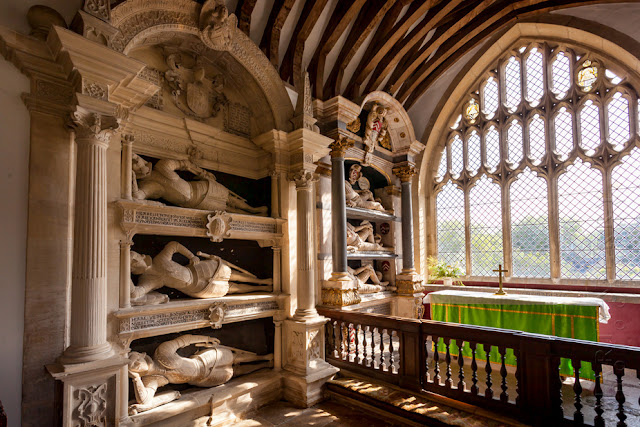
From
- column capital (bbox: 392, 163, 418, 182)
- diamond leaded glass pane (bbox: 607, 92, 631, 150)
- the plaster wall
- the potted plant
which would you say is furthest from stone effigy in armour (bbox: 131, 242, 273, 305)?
diamond leaded glass pane (bbox: 607, 92, 631, 150)

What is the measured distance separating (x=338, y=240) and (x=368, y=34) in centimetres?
262

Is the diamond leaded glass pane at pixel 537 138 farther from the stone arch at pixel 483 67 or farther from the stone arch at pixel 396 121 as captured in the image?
the stone arch at pixel 396 121

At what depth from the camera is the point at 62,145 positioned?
2535 millimetres

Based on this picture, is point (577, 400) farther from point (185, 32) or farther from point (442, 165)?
point (442, 165)

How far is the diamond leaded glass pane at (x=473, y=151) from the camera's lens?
6672 mm

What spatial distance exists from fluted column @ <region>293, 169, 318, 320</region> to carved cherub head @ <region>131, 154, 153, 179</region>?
151 cm

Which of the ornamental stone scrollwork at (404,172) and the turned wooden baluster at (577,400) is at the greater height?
the ornamental stone scrollwork at (404,172)

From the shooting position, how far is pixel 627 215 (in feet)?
16.8

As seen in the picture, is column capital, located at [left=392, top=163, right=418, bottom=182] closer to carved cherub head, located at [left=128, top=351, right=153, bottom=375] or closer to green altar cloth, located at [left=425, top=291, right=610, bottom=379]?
green altar cloth, located at [left=425, top=291, right=610, bottom=379]

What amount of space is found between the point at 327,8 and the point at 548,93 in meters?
3.93

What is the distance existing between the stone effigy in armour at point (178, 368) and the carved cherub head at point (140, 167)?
1.47 metres

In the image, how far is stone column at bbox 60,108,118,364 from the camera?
2348 millimetres

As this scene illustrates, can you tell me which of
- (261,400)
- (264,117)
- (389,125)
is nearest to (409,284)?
(389,125)

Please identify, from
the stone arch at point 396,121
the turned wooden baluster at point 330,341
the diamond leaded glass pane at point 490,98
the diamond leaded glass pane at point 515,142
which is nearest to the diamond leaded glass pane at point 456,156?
the diamond leaded glass pane at point 490,98
